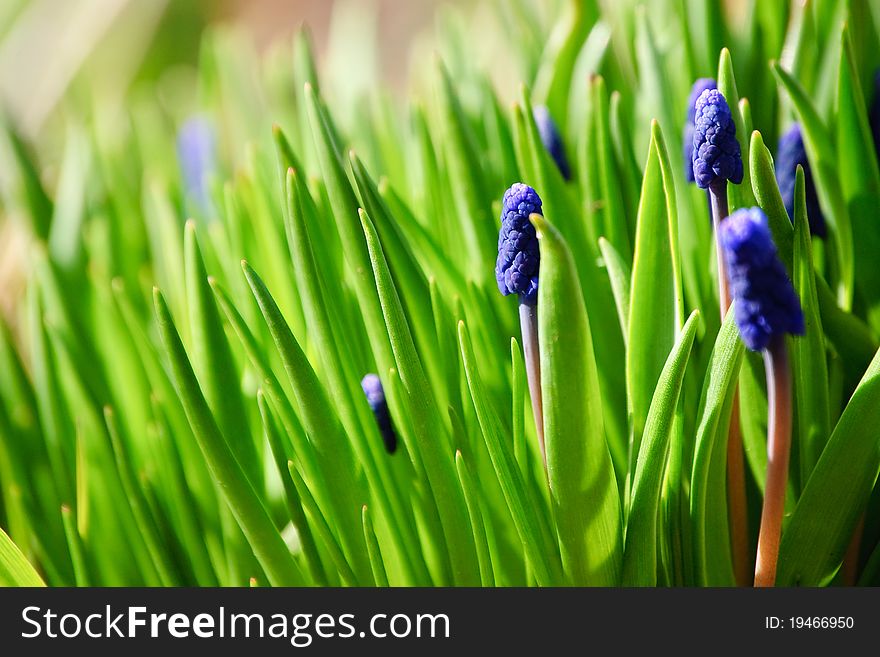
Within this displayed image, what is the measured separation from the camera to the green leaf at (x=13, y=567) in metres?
0.45

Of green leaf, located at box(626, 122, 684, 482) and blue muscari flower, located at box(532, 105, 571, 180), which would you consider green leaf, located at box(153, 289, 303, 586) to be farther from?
blue muscari flower, located at box(532, 105, 571, 180)

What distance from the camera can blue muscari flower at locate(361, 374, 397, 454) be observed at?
45 centimetres

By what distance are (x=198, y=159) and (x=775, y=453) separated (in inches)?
27.1

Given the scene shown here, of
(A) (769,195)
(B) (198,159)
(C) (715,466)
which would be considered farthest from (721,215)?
(B) (198,159)

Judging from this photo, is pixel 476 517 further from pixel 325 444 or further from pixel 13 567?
pixel 13 567

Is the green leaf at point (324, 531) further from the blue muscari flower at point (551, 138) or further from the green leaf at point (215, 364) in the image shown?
the blue muscari flower at point (551, 138)

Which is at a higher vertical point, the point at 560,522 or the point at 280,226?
the point at 280,226

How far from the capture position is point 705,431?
379 millimetres

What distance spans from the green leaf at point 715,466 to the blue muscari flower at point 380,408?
167 mm

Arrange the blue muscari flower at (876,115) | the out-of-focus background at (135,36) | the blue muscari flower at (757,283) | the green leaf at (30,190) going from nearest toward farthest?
the blue muscari flower at (757,283) < the blue muscari flower at (876,115) < the green leaf at (30,190) < the out-of-focus background at (135,36)

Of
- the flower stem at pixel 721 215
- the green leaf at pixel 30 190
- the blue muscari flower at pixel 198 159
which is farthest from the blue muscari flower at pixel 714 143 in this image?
the green leaf at pixel 30 190
